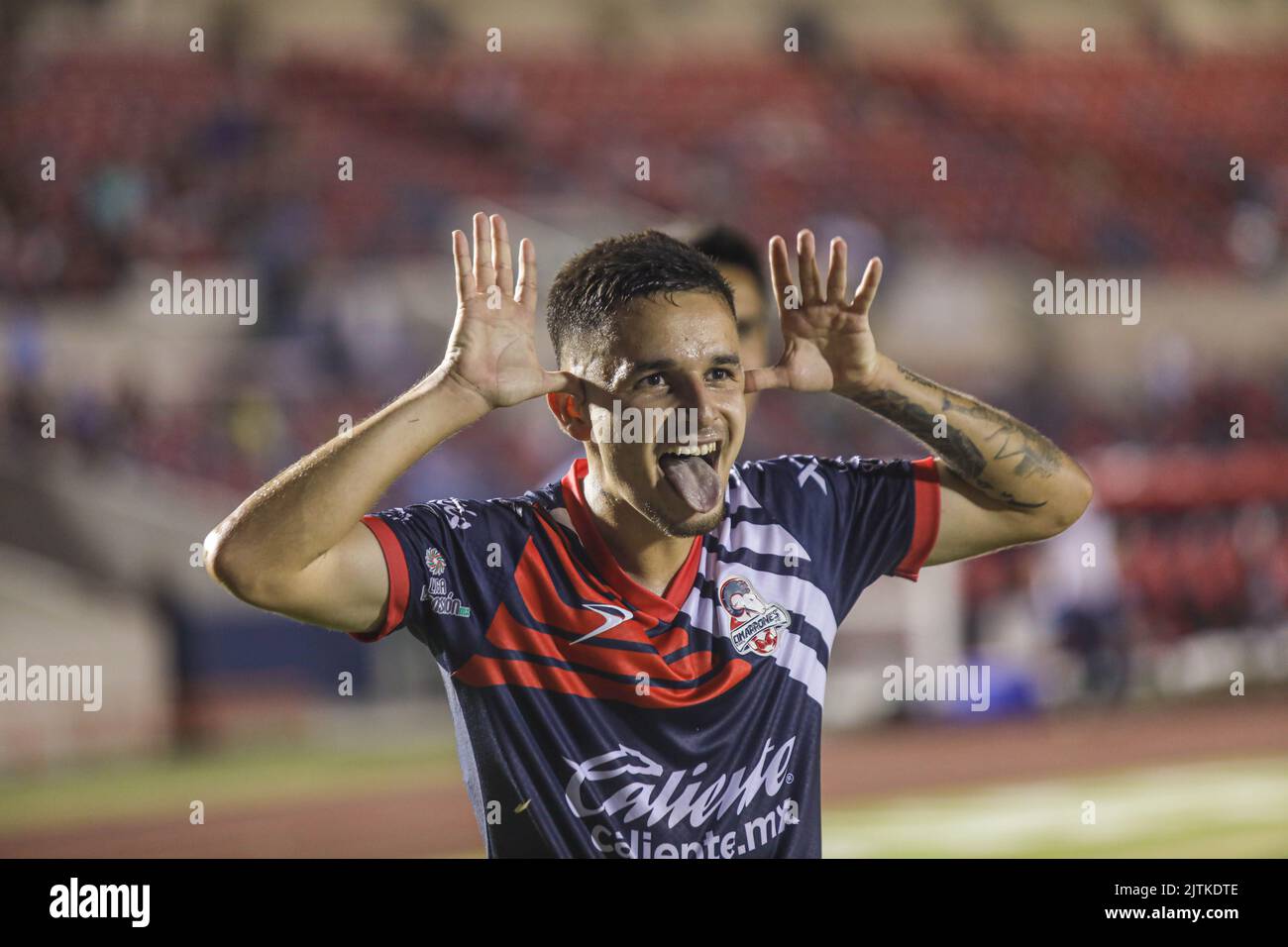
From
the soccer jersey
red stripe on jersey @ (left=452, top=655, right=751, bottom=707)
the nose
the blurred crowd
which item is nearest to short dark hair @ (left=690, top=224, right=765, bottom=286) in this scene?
the soccer jersey

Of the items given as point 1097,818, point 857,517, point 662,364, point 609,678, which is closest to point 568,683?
point 609,678

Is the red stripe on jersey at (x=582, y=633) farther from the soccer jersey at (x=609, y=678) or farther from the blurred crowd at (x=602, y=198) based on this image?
the blurred crowd at (x=602, y=198)

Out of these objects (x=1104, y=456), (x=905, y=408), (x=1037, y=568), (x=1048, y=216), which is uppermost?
(x=1048, y=216)

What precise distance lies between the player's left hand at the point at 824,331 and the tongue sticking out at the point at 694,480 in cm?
37

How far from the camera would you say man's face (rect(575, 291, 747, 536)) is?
2646 millimetres

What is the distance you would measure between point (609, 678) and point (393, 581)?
43 centimetres

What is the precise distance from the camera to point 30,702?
38.0 ft

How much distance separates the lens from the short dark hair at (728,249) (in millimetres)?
4367

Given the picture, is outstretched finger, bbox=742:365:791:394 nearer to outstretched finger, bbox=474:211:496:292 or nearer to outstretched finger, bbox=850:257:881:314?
outstretched finger, bbox=850:257:881:314

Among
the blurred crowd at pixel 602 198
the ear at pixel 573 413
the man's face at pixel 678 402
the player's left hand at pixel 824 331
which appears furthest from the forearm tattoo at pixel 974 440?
the blurred crowd at pixel 602 198

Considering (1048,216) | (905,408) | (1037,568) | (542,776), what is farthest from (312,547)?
(1048,216)

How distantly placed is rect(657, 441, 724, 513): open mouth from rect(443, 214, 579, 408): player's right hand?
0.27m

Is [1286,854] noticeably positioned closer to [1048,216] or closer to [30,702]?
[30,702]
